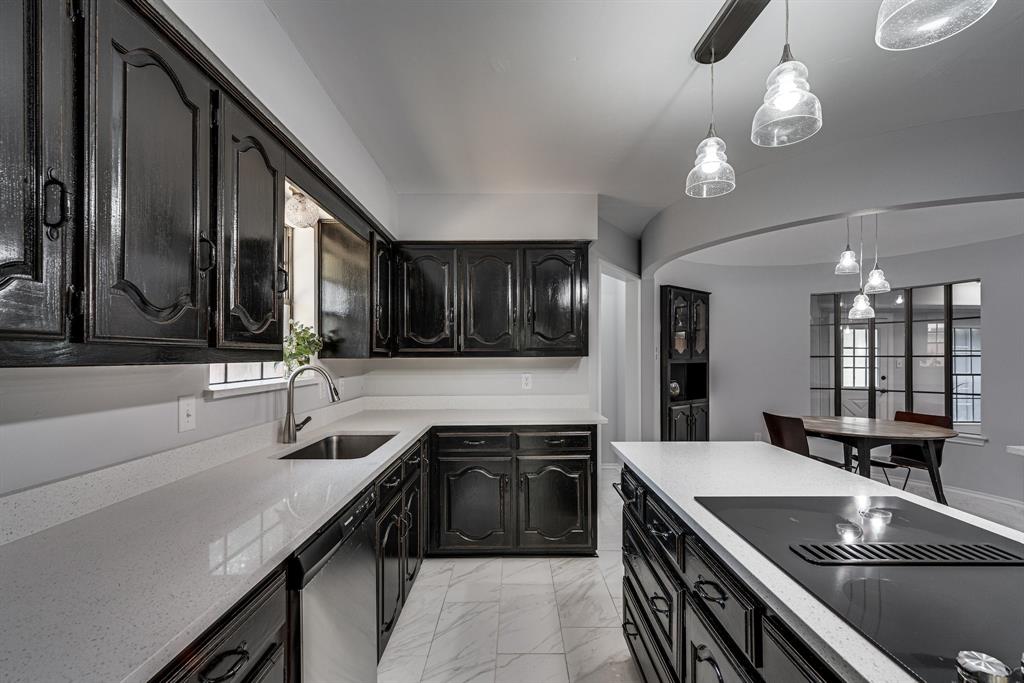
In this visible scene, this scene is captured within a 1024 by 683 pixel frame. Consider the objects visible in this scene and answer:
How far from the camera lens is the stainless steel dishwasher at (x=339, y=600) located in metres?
1.18

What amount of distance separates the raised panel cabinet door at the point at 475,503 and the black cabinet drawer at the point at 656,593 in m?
1.14

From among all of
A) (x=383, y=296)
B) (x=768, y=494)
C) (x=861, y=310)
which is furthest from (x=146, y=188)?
(x=861, y=310)

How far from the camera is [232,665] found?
907 millimetres

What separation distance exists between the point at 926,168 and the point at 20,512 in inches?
159

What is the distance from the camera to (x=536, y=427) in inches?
119

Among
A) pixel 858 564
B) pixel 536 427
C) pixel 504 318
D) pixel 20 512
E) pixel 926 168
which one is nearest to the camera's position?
pixel 858 564

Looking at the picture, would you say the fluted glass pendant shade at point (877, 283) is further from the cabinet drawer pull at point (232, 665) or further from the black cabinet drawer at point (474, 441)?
the cabinet drawer pull at point (232, 665)

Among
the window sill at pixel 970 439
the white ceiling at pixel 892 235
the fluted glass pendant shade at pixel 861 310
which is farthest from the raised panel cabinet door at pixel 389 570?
the window sill at pixel 970 439

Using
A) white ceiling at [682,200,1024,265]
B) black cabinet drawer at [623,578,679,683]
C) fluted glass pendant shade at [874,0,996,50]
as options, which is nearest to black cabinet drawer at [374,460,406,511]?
black cabinet drawer at [623,578,679,683]

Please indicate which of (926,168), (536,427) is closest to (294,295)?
(536,427)

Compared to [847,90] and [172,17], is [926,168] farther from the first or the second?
[172,17]

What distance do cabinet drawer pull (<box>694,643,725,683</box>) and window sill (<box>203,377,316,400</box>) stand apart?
6.04 ft

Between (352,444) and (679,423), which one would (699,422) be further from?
(352,444)

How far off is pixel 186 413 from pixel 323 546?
781 mm
